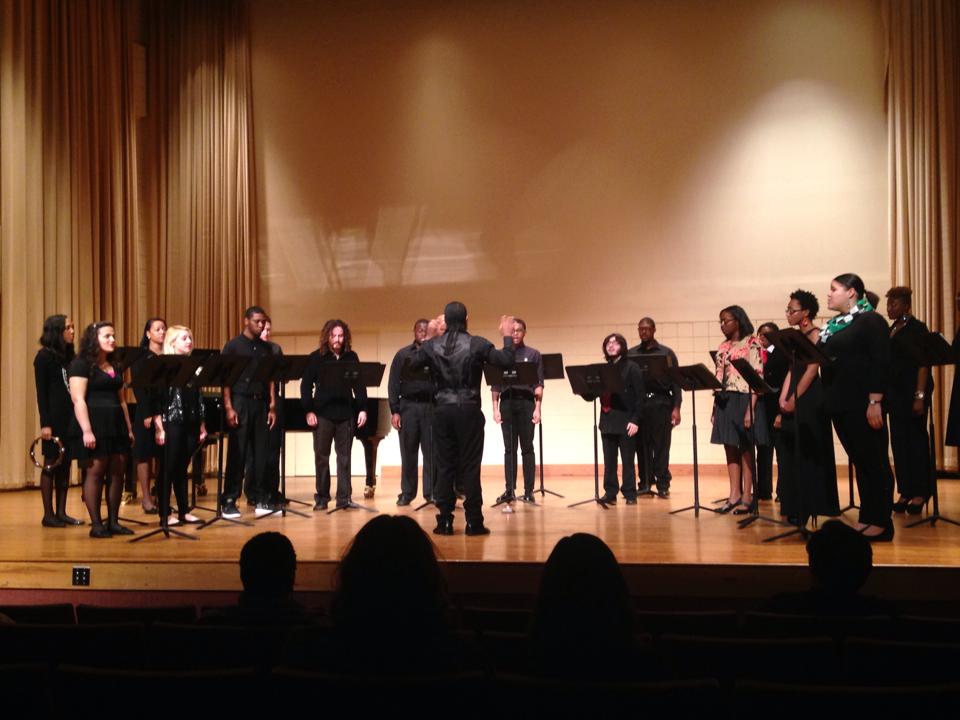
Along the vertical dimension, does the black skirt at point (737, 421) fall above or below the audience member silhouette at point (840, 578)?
above

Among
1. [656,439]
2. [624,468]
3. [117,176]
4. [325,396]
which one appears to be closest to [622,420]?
[624,468]

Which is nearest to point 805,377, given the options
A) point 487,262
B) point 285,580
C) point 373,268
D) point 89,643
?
point 285,580

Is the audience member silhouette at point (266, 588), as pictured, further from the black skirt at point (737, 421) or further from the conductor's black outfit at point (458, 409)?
the black skirt at point (737, 421)

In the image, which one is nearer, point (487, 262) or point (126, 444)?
point (126, 444)

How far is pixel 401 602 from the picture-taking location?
2191 mm

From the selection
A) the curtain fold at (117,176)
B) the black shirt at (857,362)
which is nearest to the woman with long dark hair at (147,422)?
the curtain fold at (117,176)

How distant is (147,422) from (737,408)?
438 cm

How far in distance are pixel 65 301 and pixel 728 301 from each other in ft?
24.5

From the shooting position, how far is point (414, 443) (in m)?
8.22

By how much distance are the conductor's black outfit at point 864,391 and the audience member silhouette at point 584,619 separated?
3672 mm

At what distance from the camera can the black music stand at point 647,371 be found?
7.16 meters

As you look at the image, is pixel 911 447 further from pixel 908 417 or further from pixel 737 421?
pixel 737 421

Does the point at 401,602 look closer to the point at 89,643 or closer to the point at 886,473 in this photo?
the point at 89,643

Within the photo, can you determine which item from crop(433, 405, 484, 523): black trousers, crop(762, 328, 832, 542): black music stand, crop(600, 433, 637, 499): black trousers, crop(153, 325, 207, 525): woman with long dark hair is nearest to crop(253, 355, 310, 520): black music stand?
crop(153, 325, 207, 525): woman with long dark hair
